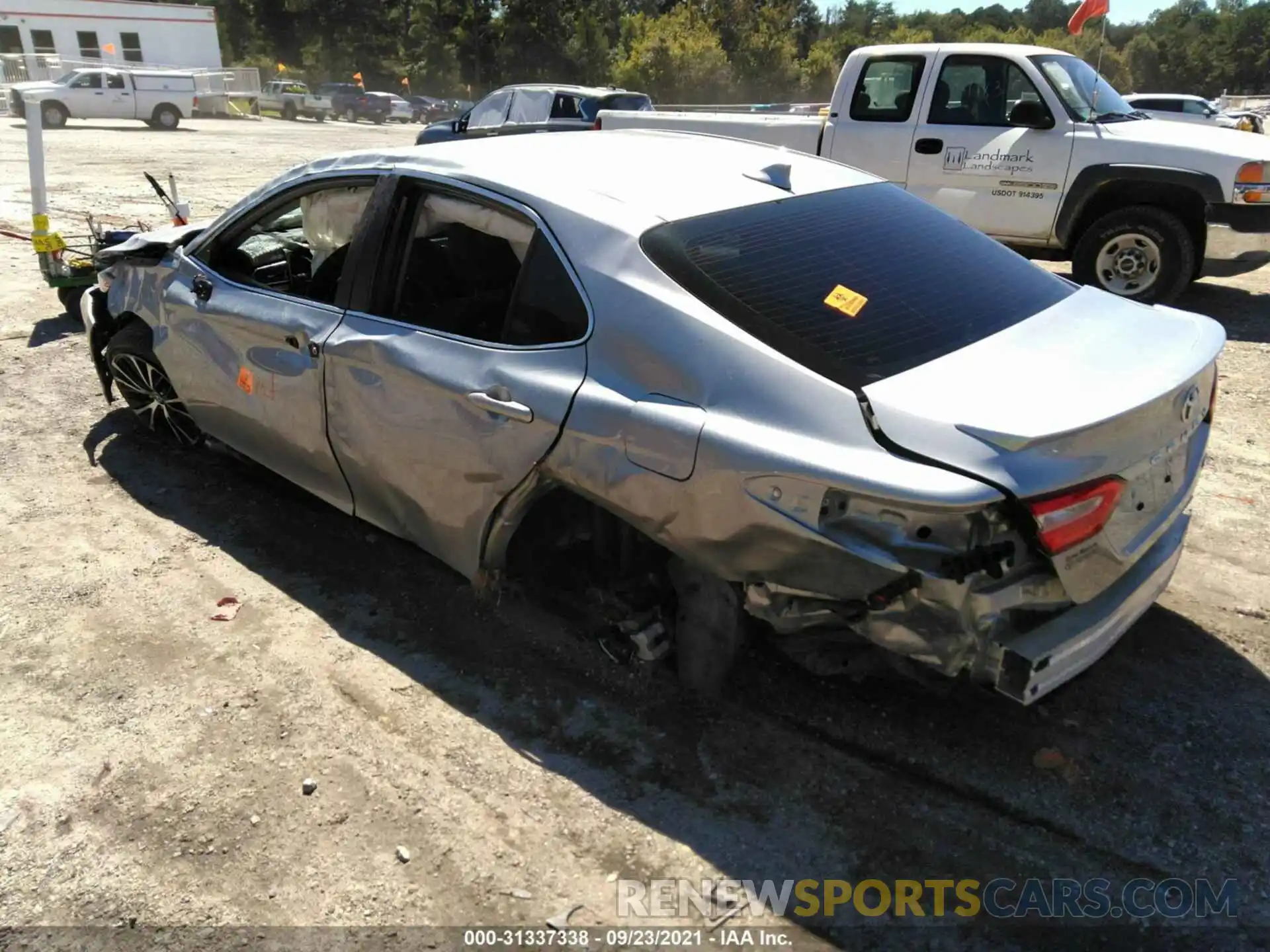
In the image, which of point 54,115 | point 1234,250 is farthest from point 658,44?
point 1234,250

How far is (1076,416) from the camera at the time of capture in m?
2.38

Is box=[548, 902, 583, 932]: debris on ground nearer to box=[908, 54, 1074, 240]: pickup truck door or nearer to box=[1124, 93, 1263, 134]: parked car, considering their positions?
box=[908, 54, 1074, 240]: pickup truck door

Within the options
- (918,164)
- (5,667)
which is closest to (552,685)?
(5,667)

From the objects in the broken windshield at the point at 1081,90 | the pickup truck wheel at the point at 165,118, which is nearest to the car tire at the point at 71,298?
the broken windshield at the point at 1081,90

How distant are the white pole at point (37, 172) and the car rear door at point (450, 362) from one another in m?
4.68

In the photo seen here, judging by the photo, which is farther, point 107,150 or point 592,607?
point 107,150

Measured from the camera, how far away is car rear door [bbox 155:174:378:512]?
3.69 m

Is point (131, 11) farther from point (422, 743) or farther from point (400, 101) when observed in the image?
point (422, 743)

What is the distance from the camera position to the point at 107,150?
21578 millimetres

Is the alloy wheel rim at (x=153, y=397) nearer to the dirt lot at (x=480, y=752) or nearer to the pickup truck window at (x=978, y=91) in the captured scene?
the dirt lot at (x=480, y=752)

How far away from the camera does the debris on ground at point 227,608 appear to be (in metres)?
3.68

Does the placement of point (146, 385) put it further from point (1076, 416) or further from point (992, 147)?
point (992, 147)

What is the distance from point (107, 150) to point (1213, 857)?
2484 centimetres

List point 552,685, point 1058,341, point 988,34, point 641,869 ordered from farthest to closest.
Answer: point 988,34
point 552,685
point 1058,341
point 641,869
